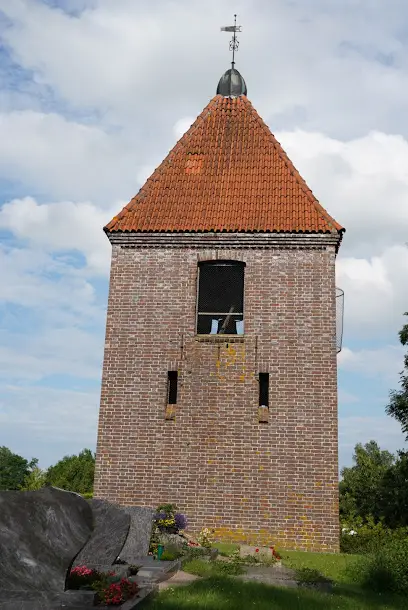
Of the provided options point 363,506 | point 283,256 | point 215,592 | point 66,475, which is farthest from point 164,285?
point 66,475

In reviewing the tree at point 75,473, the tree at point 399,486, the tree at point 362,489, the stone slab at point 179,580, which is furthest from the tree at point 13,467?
the stone slab at point 179,580

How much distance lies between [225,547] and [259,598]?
4531 mm

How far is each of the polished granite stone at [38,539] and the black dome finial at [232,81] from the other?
13.1 meters

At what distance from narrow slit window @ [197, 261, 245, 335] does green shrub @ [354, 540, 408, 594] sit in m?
5.77

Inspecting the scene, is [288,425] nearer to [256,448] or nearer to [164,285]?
[256,448]

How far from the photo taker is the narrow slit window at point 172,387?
14.1 meters

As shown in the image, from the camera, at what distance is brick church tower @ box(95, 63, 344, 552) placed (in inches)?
517

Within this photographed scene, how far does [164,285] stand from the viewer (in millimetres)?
14633

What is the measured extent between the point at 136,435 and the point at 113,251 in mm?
4308

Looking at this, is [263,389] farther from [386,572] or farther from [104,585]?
[104,585]

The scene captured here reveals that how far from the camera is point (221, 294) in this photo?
15.7 meters

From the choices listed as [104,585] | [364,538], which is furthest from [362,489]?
[104,585]

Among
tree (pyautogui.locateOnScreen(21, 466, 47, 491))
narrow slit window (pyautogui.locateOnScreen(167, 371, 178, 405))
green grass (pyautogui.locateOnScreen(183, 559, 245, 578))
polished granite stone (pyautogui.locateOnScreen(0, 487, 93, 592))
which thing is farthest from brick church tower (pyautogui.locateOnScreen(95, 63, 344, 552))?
tree (pyautogui.locateOnScreen(21, 466, 47, 491))

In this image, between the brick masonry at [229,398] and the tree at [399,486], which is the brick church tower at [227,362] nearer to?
the brick masonry at [229,398]
